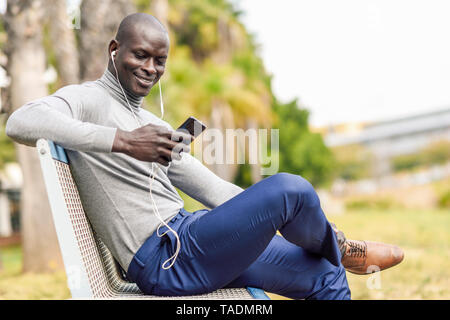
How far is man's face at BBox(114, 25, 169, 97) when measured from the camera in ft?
6.25

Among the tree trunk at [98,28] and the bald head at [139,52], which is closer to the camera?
the bald head at [139,52]

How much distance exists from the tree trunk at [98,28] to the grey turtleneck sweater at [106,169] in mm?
3934

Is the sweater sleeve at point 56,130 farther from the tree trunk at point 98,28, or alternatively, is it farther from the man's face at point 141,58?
the tree trunk at point 98,28

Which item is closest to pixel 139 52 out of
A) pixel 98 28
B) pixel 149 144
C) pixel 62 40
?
pixel 149 144

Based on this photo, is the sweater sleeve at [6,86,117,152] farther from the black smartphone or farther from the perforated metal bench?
the black smartphone

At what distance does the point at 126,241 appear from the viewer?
72.4 inches

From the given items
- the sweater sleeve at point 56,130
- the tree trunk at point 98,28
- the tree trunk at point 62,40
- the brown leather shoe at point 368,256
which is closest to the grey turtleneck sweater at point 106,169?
the sweater sleeve at point 56,130

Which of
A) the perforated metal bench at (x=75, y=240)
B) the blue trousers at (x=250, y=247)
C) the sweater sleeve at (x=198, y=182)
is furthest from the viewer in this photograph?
the sweater sleeve at (x=198, y=182)

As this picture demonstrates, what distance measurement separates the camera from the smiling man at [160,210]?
1.61 meters

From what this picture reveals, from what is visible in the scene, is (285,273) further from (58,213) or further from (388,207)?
(388,207)

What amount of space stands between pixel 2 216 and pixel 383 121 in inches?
2210

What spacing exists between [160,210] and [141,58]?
0.61m

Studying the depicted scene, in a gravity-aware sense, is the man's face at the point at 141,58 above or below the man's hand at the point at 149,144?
above

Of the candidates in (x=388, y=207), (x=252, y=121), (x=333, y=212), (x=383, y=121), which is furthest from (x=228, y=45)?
(x=383, y=121)
